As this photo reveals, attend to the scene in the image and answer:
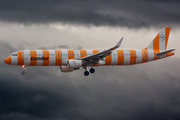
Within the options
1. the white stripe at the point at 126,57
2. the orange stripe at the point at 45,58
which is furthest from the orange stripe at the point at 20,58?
the white stripe at the point at 126,57

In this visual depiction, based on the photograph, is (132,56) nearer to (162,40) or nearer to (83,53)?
(162,40)

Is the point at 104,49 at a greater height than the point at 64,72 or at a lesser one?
greater

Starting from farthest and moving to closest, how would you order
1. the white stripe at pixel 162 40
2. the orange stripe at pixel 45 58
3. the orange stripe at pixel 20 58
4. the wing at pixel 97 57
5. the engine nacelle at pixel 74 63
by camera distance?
1. the white stripe at pixel 162 40
2. the orange stripe at pixel 45 58
3. the orange stripe at pixel 20 58
4. the wing at pixel 97 57
5. the engine nacelle at pixel 74 63

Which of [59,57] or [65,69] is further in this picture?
[65,69]

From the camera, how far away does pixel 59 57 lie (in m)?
78.0

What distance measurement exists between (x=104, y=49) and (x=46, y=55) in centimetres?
1391

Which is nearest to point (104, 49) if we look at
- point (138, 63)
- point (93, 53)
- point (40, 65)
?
point (93, 53)

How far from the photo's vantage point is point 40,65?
3071 inches

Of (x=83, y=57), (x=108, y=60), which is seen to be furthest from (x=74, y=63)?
(x=108, y=60)

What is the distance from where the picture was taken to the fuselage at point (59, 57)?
77062 mm

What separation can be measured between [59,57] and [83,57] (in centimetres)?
546

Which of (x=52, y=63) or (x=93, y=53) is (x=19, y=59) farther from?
(x=93, y=53)

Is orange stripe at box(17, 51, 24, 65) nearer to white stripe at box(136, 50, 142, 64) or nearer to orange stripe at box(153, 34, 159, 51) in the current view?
white stripe at box(136, 50, 142, 64)

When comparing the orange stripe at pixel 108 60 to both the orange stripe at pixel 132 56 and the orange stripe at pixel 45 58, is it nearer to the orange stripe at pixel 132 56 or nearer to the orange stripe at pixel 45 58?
the orange stripe at pixel 132 56
